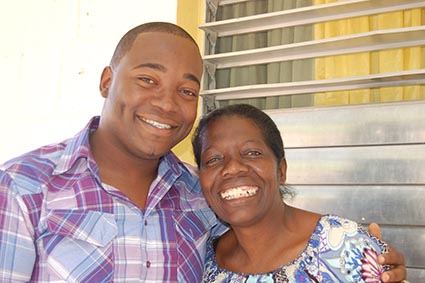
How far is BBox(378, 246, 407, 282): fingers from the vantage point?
163 centimetres

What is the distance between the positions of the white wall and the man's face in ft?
5.81

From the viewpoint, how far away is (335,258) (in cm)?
165

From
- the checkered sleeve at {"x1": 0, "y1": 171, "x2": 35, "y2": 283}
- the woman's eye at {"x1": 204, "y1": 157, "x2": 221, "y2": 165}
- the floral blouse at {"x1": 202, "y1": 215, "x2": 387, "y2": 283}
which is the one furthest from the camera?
the woman's eye at {"x1": 204, "y1": 157, "x2": 221, "y2": 165}

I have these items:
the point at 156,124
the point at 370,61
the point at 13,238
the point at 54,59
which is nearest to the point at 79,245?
the point at 13,238

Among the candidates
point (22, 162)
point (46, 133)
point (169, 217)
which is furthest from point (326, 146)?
point (46, 133)

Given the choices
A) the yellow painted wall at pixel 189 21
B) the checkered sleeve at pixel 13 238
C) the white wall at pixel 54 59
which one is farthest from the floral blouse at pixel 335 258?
the white wall at pixel 54 59

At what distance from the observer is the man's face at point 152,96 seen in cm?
169

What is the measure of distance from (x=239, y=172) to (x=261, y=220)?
20 centimetres

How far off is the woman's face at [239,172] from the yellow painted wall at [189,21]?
5.06 ft

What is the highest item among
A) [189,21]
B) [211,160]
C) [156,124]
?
[189,21]

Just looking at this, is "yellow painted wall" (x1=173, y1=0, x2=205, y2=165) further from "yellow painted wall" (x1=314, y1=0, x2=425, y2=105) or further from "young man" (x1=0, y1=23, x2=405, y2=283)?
"young man" (x1=0, y1=23, x2=405, y2=283)

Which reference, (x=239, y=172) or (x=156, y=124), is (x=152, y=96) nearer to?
(x=156, y=124)

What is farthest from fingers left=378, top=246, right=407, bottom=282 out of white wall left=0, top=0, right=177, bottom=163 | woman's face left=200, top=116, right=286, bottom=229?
white wall left=0, top=0, right=177, bottom=163

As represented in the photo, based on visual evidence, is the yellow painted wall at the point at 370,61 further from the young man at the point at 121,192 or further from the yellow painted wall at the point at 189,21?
the young man at the point at 121,192
